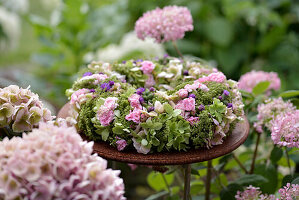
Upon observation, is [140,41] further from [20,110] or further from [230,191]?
[20,110]

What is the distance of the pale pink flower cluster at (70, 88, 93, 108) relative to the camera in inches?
40.9

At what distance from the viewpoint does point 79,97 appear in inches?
41.1

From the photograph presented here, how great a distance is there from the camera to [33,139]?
0.72 meters

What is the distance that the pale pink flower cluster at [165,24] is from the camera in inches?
49.5

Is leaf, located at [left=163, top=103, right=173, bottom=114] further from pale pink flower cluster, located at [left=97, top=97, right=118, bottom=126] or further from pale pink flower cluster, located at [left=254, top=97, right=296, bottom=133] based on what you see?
pale pink flower cluster, located at [left=254, top=97, right=296, bottom=133]

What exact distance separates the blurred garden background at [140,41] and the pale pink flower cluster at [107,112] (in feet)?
5.11

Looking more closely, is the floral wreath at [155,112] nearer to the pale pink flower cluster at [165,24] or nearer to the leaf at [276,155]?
the pale pink flower cluster at [165,24]

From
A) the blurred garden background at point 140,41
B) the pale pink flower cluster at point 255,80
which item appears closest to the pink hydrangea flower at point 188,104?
the pale pink flower cluster at point 255,80

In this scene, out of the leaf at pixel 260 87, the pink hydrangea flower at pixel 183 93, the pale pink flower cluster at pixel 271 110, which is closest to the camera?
the pink hydrangea flower at pixel 183 93

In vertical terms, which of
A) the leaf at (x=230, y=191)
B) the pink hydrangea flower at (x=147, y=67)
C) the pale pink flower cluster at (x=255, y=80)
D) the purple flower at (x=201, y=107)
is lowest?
the leaf at (x=230, y=191)

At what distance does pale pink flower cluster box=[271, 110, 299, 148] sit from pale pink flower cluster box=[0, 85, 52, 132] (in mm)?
620

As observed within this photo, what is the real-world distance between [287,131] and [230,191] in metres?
0.35

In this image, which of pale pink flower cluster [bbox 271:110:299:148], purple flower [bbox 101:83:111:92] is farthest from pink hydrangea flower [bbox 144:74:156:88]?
pale pink flower cluster [bbox 271:110:299:148]

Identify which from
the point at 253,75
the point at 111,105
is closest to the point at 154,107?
the point at 111,105
